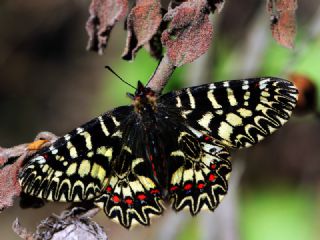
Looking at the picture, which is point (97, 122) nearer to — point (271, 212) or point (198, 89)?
point (198, 89)

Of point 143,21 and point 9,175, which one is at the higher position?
point 143,21

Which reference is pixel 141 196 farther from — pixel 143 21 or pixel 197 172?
pixel 143 21

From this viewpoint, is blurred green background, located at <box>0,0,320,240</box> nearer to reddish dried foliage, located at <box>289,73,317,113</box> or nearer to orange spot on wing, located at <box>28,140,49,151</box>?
reddish dried foliage, located at <box>289,73,317,113</box>

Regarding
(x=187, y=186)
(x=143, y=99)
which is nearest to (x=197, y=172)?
(x=187, y=186)

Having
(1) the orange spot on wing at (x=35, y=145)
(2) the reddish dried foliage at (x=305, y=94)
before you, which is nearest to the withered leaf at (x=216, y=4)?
(1) the orange spot on wing at (x=35, y=145)

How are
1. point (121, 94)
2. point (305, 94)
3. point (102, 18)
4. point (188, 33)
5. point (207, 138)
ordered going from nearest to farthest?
point (188, 33)
point (102, 18)
point (207, 138)
point (305, 94)
point (121, 94)

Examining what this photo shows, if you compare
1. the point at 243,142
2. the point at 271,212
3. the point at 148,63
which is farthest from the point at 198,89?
the point at 271,212

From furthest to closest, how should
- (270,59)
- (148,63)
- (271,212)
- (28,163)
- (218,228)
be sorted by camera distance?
(271,212), (148,63), (270,59), (218,228), (28,163)
